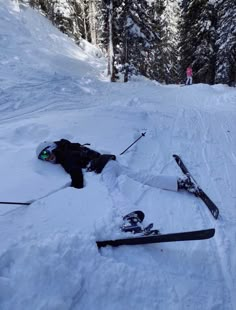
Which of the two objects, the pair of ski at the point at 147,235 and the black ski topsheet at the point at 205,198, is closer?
the pair of ski at the point at 147,235

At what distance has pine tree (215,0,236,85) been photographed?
1925 centimetres

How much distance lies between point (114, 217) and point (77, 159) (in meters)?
1.83

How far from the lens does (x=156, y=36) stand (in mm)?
19844

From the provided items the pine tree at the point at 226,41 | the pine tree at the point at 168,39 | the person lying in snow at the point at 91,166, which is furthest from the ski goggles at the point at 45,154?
the pine tree at the point at 168,39

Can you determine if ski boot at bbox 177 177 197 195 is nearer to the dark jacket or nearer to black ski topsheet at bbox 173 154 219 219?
black ski topsheet at bbox 173 154 219 219

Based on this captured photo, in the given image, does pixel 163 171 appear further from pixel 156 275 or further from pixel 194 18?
pixel 194 18

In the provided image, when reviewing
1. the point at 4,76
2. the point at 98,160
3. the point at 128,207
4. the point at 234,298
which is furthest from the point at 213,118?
the point at 4,76

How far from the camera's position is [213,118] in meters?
9.69

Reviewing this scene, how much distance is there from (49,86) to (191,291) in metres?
11.4

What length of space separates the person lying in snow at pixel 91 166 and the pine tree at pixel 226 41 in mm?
17665

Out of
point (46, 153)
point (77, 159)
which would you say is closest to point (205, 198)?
point (77, 159)

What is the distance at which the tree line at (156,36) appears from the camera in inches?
722

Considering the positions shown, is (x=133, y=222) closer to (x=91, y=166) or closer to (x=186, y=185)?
(x=186, y=185)

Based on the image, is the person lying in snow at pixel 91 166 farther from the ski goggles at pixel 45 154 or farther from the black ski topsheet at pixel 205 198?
the black ski topsheet at pixel 205 198
